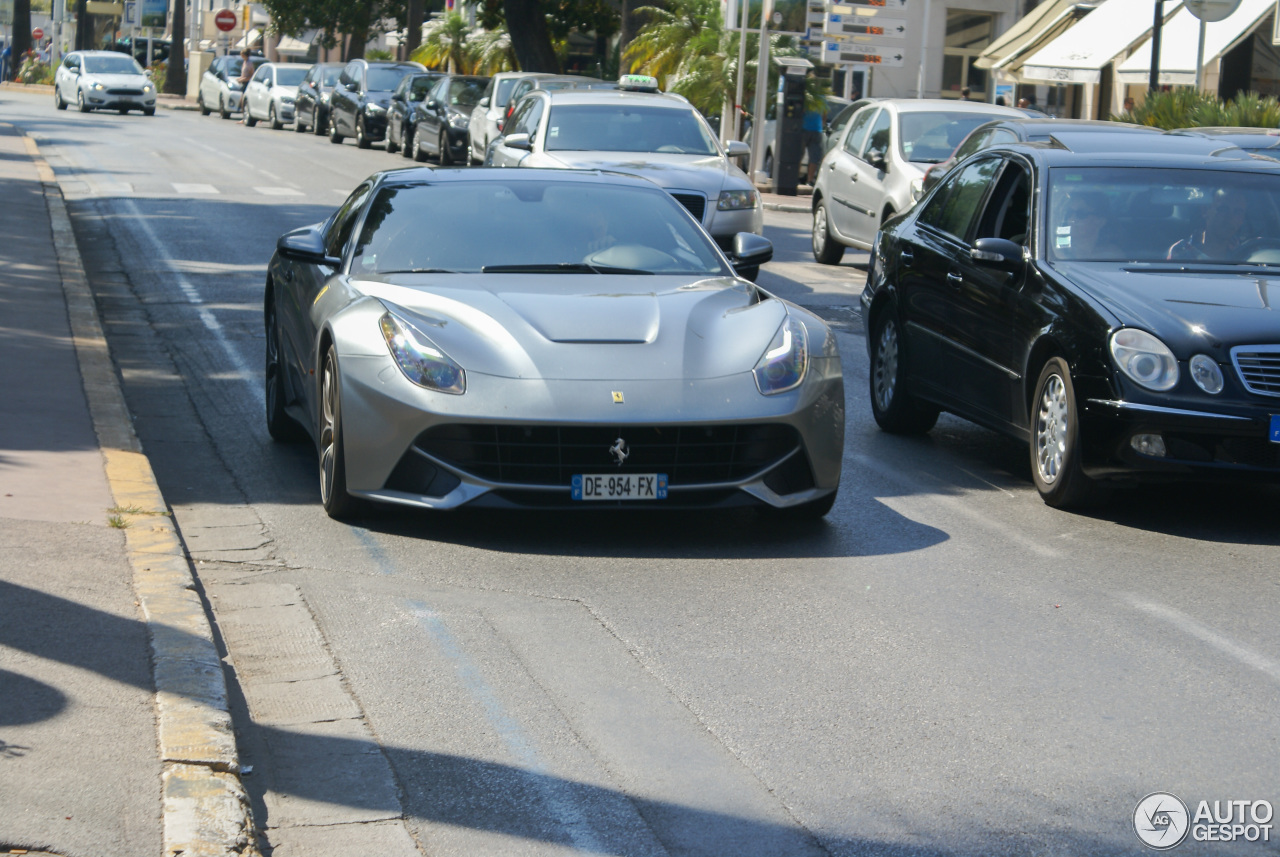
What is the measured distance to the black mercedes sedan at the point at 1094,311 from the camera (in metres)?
7.43

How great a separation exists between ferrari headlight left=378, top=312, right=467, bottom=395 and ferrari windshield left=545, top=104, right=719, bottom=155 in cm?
1068

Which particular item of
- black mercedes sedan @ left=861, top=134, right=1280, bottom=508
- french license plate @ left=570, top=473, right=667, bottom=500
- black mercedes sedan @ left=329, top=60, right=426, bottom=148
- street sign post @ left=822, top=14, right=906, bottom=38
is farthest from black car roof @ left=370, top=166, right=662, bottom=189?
black mercedes sedan @ left=329, top=60, right=426, bottom=148

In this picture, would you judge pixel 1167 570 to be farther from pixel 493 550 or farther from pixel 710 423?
pixel 493 550

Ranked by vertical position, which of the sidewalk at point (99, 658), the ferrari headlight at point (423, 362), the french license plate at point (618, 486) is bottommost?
the sidewalk at point (99, 658)

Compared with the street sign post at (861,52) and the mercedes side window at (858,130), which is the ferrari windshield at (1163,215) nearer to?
the mercedes side window at (858,130)

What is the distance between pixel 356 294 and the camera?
759 centimetres

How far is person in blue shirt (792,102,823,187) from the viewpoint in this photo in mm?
32500

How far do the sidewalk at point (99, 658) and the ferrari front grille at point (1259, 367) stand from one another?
4268mm

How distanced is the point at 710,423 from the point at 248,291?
344 inches

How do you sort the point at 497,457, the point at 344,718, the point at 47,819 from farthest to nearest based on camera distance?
the point at 497,457, the point at 344,718, the point at 47,819

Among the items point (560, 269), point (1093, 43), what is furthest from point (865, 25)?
point (560, 269)

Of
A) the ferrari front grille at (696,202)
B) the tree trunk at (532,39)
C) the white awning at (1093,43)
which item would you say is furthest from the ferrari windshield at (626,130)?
the tree trunk at (532,39)

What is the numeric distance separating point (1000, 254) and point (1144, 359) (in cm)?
112

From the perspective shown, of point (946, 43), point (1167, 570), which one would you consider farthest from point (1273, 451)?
point (946, 43)
